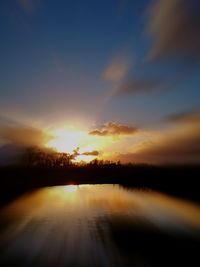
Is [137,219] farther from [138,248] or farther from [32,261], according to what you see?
[32,261]

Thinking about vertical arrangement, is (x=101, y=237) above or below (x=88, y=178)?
below

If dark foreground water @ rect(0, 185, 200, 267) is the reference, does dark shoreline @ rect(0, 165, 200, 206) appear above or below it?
above

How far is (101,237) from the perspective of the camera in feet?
116

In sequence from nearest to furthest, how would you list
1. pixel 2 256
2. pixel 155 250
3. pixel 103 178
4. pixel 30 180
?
pixel 2 256 < pixel 155 250 < pixel 30 180 < pixel 103 178

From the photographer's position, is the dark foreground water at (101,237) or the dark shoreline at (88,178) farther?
the dark shoreline at (88,178)

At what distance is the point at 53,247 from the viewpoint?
30.7 metres

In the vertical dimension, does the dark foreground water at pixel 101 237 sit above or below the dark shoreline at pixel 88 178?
below

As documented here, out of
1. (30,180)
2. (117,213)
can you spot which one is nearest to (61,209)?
(117,213)

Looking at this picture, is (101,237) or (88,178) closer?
(101,237)

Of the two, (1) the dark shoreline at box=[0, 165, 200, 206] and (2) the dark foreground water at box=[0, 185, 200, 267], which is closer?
(2) the dark foreground water at box=[0, 185, 200, 267]

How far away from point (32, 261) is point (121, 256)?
779 cm

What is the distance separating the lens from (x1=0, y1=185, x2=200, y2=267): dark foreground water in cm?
2681

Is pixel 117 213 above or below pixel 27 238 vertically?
above

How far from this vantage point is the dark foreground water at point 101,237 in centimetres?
2681
